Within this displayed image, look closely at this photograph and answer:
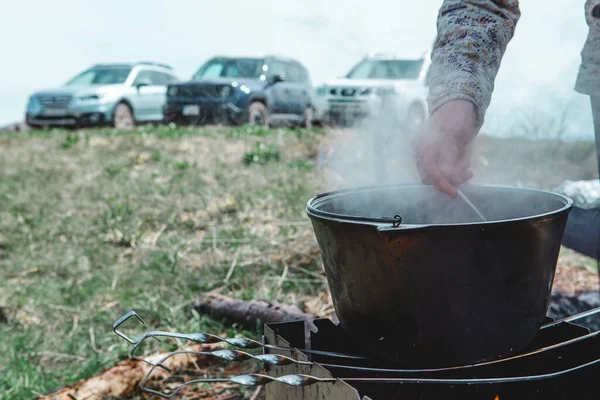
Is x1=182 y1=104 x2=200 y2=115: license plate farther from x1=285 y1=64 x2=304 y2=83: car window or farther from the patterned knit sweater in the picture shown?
the patterned knit sweater

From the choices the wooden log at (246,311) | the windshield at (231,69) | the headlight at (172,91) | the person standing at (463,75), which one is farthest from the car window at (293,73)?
the person standing at (463,75)

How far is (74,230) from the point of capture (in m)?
5.14

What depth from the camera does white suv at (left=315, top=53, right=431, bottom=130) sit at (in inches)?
386

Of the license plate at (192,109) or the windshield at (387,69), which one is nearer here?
the windshield at (387,69)

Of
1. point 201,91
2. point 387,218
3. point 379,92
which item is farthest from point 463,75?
point 201,91

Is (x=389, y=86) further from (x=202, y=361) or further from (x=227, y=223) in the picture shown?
(x=202, y=361)

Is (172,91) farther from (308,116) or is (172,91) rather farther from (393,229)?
(393,229)

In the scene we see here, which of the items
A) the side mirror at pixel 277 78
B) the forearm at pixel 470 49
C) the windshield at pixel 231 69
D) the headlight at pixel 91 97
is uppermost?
the forearm at pixel 470 49

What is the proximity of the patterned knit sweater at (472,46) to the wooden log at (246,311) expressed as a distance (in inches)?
51.2

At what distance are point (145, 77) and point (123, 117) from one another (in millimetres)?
1247

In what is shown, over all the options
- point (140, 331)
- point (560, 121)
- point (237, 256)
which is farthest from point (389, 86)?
Result: point (140, 331)

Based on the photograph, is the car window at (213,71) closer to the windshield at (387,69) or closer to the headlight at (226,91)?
the headlight at (226,91)

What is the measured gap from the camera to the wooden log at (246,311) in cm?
290

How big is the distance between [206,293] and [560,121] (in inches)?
195
